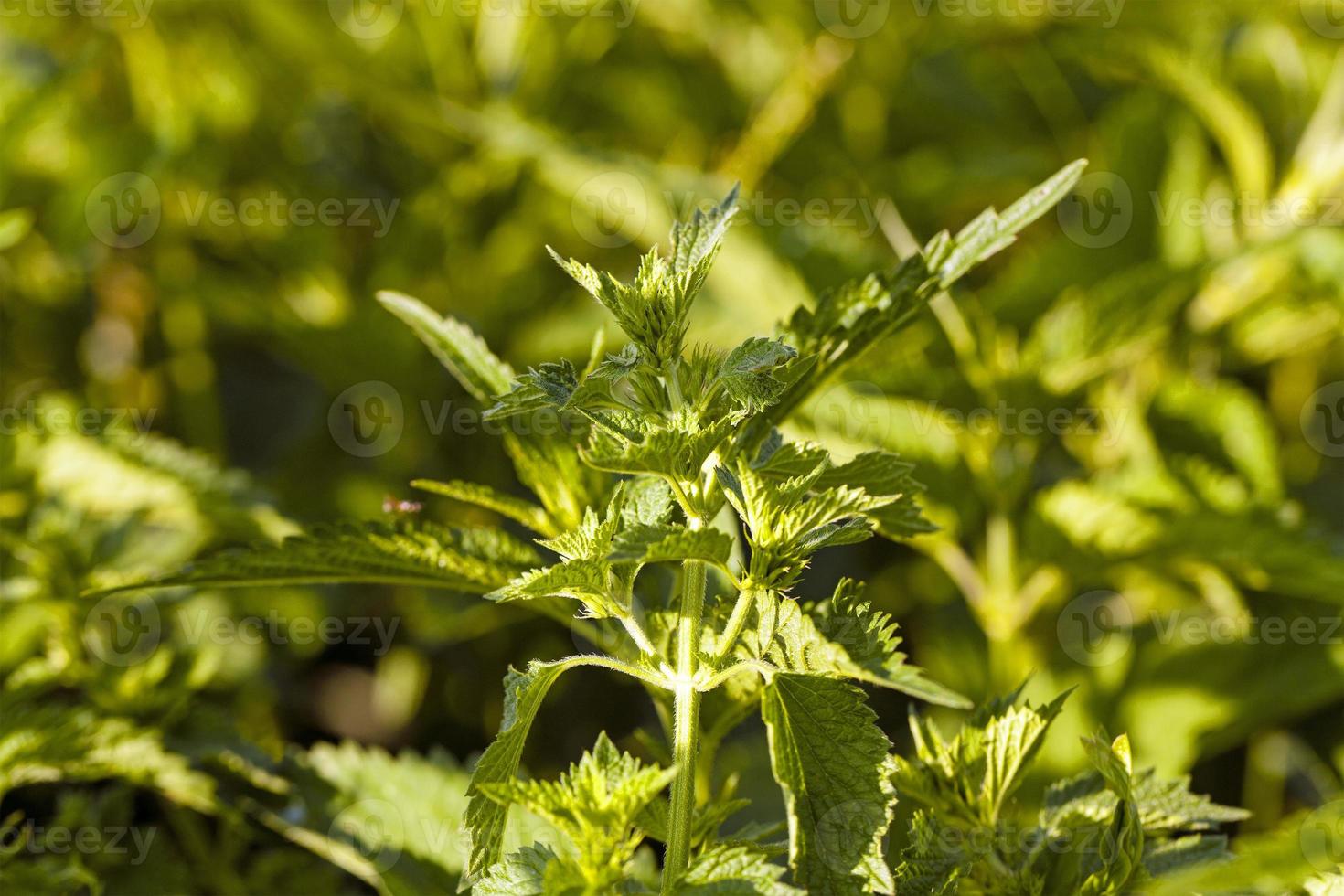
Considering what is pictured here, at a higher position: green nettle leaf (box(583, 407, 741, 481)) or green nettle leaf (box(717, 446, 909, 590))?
green nettle leaf (box(583, 407, 741, 481))

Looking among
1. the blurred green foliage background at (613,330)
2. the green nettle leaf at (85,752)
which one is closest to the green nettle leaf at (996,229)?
the blurred green foliage background at (613,330)

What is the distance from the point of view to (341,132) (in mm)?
1833

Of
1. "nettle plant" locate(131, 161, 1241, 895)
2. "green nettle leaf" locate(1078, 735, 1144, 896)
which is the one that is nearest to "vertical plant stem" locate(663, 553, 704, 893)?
"nettle plant" locate(131, 161, 1241, 895)

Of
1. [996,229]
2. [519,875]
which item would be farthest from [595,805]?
[996,229]

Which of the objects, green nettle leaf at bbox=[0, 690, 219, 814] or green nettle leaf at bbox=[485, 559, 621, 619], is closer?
green nettle leaf at bbox=[485, 559, 621, 619]

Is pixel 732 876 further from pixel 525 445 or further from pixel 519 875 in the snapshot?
pixel 525 445

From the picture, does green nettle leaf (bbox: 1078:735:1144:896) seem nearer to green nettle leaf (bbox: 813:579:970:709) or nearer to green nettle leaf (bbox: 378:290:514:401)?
green nettle leaf (bbox: 813:579:970:709)

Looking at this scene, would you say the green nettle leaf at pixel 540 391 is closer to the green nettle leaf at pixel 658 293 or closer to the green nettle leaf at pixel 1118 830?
the green nettle leaf at pixel 658 293

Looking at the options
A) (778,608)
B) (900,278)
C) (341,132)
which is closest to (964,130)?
(341,132)

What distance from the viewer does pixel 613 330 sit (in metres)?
1.42

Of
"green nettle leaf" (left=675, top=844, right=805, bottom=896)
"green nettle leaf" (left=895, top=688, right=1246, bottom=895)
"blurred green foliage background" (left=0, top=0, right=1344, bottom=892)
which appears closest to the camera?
"green nettle leaf" (left=675, top=844, right=805, bottom=896)

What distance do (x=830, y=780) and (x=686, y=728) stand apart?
0.08 m

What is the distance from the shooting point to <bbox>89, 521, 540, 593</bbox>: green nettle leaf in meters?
0.65

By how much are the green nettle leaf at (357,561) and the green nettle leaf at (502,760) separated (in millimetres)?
112
